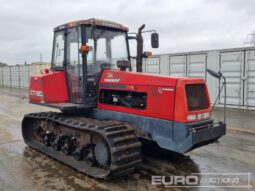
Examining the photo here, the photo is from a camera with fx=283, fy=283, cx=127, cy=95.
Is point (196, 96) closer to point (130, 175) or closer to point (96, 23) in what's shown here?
point (130, 175)

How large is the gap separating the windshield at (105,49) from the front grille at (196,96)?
6.07ft

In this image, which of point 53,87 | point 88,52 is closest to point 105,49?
point 88,52

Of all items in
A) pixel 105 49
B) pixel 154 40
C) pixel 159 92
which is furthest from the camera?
pixel 105 49

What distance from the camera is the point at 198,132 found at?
14.6 feet

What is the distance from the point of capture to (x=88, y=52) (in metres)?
5.56

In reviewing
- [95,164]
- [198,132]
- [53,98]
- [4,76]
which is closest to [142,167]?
[95,164]

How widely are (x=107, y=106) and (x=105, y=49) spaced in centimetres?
121

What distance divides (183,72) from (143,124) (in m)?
9.50

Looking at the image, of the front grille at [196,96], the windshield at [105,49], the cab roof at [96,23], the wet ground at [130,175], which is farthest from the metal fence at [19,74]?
A: the front grille at [196,96]

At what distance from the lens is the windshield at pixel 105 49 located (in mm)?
5660

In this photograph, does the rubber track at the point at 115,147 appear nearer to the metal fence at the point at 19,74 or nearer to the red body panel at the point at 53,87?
the red body panel at the point at 53,87

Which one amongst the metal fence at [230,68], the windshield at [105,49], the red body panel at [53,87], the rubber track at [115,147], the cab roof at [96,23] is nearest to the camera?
the rubber track at [115,147]

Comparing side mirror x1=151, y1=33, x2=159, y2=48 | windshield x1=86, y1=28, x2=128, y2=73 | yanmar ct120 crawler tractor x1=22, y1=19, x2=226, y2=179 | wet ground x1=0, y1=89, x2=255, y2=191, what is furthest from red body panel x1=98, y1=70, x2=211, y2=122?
wet ground x1=0, y1=89, x2=255, y2=191

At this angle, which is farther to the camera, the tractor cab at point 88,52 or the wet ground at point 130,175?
the tractor cab at point 88,52
